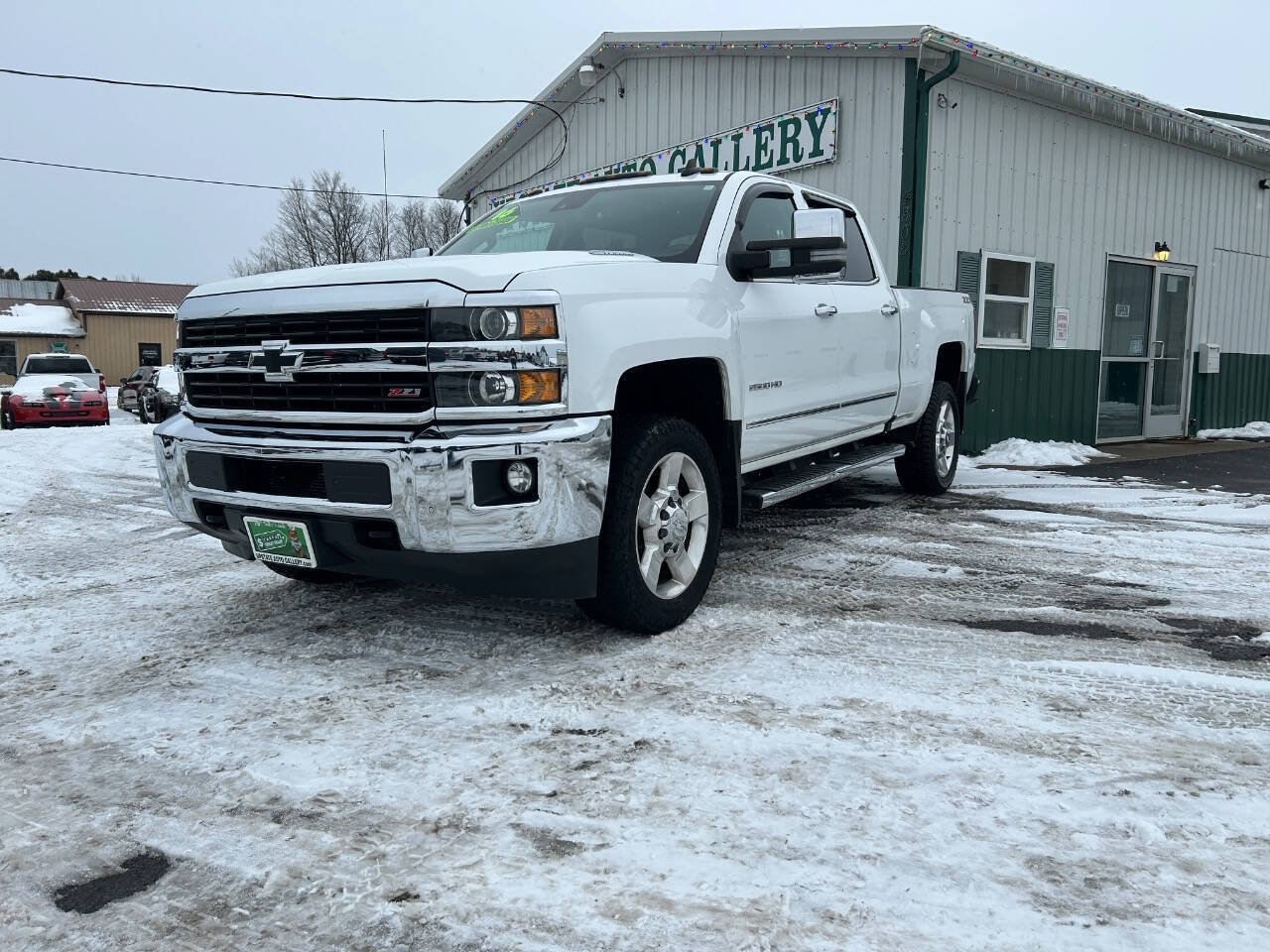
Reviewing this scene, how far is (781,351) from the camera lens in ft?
14.9

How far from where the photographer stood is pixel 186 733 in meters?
2.90

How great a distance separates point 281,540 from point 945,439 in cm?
544

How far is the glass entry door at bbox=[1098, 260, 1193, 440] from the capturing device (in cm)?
1224

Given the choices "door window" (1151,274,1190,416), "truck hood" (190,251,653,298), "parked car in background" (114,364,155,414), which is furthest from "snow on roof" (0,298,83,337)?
"truck hood" (190,251,653,298)

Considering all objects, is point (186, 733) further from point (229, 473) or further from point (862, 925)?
point (862, 925)

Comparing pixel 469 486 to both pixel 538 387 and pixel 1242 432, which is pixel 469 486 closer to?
pixel 538 387

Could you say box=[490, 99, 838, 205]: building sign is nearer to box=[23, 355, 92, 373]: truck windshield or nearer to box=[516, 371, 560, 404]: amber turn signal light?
box=[516, 371, 560, 404]: amber turn signal light

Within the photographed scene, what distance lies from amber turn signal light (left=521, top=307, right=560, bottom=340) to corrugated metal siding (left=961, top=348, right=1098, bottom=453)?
26.5ft

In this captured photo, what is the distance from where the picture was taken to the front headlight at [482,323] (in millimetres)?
3141

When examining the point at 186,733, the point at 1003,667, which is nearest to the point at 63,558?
the point at 186,733

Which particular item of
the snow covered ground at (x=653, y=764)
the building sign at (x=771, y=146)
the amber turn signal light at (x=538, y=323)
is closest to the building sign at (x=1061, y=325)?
the building sign at (x=771, y=146)

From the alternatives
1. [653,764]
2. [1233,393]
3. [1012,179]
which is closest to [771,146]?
[1012,179]

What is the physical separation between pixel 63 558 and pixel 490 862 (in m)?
4.38

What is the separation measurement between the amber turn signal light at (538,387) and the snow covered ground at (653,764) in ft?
3.19
